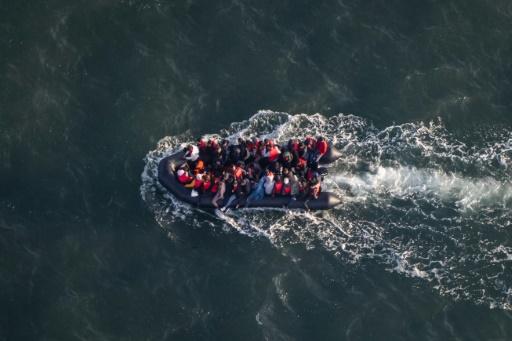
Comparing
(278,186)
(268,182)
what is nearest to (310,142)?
(278,186)

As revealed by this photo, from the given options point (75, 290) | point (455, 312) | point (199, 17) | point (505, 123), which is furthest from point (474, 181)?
point (75, 290)

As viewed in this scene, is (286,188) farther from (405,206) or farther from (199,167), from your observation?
(405,206)

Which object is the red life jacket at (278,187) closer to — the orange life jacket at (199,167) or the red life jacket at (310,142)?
the red life jacket at (310,142)

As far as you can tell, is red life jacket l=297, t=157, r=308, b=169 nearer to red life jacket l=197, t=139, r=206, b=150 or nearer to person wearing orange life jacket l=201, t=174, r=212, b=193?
person wearing orange life jacket l=201, t=174, r=212, b=193

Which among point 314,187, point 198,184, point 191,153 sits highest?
point 191,153

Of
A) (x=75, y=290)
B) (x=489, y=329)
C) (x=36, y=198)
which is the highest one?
(x=36, y=198)

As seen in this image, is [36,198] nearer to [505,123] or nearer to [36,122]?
[36,122]

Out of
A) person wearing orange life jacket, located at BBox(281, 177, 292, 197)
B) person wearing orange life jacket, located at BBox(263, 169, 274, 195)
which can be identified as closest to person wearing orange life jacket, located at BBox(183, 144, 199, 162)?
person wearing orange life jacket, located at BBox(263, 169, 274, 195)
